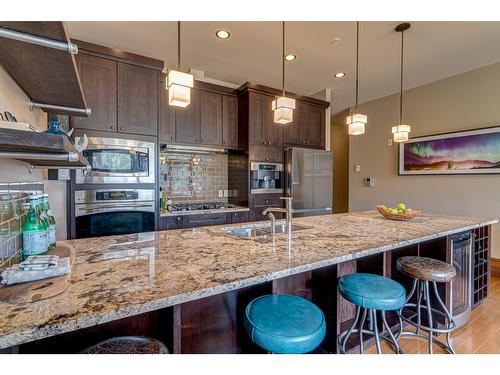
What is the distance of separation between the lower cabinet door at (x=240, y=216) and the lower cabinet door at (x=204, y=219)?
61 mm

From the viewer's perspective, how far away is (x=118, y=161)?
105 inches

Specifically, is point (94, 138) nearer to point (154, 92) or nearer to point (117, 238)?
point (154, 92)

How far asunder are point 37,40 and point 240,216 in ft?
9.22

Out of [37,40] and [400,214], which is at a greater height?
[37,40]

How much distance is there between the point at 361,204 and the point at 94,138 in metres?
4.56

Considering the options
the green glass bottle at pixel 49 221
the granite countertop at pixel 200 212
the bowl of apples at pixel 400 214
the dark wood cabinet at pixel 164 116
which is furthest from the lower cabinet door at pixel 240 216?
the green glass bottle at pixel 49 221

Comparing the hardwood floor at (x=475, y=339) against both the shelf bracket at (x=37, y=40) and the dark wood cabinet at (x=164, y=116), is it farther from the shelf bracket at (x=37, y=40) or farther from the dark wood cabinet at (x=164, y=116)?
the dark wood cabinet at (x=164, y=116)

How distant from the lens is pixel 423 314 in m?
2.02

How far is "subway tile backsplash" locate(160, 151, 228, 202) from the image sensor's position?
3537mm

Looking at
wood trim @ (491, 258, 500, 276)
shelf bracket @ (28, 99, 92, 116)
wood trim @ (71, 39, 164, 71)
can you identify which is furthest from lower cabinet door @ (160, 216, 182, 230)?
wood trim @ (491, 258, 500, 276)

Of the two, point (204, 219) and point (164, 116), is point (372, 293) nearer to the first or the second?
point (204, 219)

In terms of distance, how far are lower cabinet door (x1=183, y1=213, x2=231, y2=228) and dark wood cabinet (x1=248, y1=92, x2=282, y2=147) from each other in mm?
1112

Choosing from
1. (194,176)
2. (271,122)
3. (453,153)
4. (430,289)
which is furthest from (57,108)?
(453,153)

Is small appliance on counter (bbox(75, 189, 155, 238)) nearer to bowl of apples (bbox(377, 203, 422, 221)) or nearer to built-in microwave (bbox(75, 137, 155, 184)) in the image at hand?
built-in microwave (bbox(75, 137, 155, 184))
